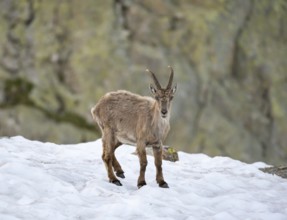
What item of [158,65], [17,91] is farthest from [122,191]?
[17,91]

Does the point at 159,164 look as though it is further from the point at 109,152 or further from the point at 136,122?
the point at 109,152

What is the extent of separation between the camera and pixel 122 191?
44.0ft

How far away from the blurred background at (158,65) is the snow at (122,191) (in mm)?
55488

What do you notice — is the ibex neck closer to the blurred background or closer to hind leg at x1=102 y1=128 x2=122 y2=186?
hind leg at x1=102 y1=128 x2=122 y2=186

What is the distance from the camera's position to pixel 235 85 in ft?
263

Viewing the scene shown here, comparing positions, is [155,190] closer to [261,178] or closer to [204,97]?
[261,178]

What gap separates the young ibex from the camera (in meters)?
13.9

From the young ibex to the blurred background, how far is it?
5693 cm

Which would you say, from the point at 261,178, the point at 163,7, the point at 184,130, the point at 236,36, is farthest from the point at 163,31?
the point at 261,178

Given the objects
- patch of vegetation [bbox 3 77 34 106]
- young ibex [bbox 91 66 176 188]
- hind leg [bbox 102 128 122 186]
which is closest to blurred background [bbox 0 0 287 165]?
patch of vegetation [bbox 3 77 34 106]

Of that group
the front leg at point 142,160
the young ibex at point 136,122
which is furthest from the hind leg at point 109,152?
the front leg at point 142,160

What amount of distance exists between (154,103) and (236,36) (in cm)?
6908

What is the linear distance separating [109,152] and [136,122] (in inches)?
41.6

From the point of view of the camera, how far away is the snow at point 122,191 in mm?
11562
